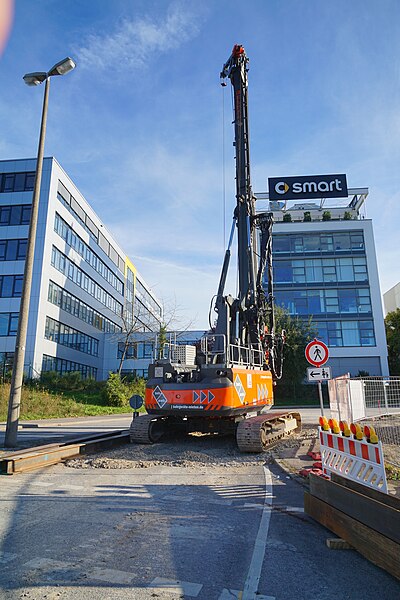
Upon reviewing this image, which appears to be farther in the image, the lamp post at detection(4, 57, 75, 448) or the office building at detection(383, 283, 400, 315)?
the office building at detection(383, 283, 400, 315)

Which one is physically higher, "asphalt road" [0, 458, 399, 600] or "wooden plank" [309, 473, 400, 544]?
"wooden plank" [309, 473, 400, 544]

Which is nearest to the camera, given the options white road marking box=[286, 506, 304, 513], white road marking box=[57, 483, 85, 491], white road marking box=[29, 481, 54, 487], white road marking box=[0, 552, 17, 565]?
white road marking box=[0, 552, 17, 565]

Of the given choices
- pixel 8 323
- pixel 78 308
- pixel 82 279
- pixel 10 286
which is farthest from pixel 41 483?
pixel 82 279

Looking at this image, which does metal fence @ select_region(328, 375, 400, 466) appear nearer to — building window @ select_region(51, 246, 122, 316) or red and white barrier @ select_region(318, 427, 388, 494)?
red and white barrier @ select_region(318, 427, 388, 494)

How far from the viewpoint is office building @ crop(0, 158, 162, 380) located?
35875 millimetres

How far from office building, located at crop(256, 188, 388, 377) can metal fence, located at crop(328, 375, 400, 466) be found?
27612mm

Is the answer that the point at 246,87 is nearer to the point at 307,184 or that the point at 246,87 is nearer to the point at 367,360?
the point at 307,184

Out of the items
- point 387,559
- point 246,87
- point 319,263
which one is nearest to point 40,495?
point 387,559

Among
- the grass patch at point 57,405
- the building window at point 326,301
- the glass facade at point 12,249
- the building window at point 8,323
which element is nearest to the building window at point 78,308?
the building window at point 8,323

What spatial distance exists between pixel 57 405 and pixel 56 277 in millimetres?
15704

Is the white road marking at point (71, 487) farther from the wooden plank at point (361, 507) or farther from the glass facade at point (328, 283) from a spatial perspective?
the glass facade at point (328, 283)

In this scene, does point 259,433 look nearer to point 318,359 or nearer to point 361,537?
point 318,359

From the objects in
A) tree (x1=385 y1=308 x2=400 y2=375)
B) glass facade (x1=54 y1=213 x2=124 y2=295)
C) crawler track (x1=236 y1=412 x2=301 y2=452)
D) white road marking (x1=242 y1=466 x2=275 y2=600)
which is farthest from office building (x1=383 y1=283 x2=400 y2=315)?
white road marking (x1=242 y1=466 x2=275 y2=600)

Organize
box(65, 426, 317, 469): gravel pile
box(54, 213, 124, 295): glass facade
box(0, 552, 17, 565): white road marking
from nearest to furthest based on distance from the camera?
box(0, 552, 17, 565): white road marking, box(65, 426, 317, 469): gravel pile, box(54, 213, 124, 295): glass facade
